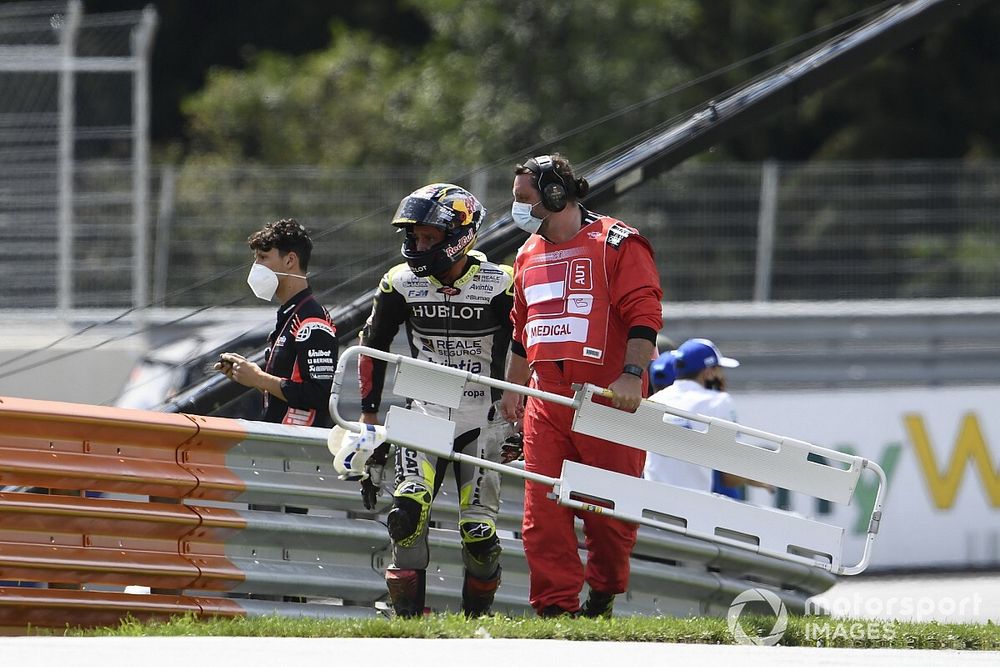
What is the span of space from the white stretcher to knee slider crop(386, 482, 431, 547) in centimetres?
42

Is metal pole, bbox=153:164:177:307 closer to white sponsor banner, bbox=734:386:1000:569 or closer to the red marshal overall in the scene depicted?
white sponsor banner, bbox=734:386:1000:569

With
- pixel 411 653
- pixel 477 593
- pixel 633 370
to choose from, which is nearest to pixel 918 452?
pixel 477 593

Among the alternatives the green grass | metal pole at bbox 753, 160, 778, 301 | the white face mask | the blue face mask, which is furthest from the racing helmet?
metal pole at bbox 753, 160, 778, 301

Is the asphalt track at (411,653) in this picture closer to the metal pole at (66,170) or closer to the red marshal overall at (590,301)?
the red marshal overall at (590,301)

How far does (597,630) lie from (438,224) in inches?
68.5

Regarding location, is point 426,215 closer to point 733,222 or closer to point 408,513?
point 408,513

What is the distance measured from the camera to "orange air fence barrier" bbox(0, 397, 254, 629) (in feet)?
19.9

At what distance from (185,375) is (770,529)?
588cm

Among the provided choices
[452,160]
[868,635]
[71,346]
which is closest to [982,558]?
[868,635]

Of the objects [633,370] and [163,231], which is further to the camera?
[163,231]

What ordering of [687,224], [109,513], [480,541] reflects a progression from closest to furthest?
[109,513] → [480,541] → [687,224]

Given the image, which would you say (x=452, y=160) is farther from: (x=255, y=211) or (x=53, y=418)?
(x=53, y=418)

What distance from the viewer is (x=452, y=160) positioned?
75.4ft

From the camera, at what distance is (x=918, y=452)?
11570 millimetres
